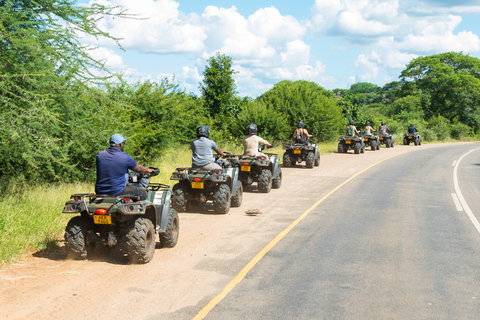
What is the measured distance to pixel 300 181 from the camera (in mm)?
17078

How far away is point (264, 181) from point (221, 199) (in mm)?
3433

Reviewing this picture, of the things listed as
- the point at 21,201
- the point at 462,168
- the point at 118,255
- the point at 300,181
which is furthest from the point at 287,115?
the point at 118,255

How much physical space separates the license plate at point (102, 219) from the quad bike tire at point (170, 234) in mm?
1232

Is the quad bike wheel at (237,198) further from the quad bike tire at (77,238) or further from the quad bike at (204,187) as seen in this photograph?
the quad bike tire at (77,238)

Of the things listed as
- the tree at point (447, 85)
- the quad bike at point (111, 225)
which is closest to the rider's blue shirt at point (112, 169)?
the quad bike at point (111, 225)

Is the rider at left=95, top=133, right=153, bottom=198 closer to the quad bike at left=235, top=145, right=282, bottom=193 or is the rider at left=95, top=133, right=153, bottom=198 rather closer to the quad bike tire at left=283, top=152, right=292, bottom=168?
the quad bike at left=235, top=145, right=282, bottom=193

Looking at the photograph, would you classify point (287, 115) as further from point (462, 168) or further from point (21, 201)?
point (21, 201)

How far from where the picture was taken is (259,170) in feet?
→ 47.2

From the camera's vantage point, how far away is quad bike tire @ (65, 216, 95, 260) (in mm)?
6922

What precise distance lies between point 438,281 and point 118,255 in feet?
15.3

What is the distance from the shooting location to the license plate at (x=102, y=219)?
6.80 metres

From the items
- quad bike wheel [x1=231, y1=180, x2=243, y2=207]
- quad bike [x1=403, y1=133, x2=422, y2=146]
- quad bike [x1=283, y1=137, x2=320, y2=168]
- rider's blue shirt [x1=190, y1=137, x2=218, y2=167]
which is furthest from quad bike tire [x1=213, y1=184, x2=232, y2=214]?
quad bike [x1=403, y1=133, x2=422, y2=146]

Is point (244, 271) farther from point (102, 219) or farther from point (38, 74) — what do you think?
point (38, 74)

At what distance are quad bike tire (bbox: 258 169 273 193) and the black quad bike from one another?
663 centimetres
